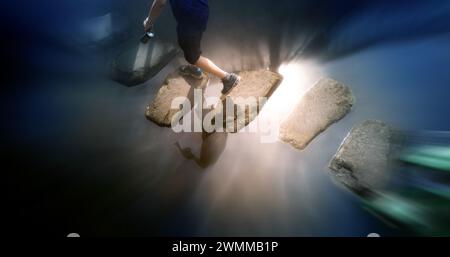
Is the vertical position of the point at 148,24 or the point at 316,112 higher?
the point at 148,24

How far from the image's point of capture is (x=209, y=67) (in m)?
1.96

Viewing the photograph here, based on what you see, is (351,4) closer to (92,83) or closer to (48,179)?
(92,83)

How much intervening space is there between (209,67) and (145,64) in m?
0.54

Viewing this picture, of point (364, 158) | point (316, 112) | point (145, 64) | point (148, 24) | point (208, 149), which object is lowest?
point (364, 158)

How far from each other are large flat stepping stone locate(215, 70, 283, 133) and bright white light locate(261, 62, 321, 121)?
4 cm

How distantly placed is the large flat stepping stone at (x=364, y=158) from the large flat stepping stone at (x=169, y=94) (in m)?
0.97

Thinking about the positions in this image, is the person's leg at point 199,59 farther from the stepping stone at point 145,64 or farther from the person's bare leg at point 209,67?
the stepping stone at point 145,64

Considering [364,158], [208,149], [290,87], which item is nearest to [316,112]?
[290,87]

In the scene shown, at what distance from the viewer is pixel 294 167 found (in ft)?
5.76

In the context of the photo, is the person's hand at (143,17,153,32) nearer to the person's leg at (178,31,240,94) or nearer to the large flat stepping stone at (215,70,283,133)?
the person's leg at (178,31,240,94)

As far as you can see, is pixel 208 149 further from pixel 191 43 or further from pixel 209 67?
pixel 191 43

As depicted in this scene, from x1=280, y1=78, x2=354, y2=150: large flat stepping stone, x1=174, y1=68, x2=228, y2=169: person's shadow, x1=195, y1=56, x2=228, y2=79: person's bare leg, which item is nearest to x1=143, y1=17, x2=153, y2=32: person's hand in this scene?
x1=195, y1=56, x2=228, y2=79: person's bare leg

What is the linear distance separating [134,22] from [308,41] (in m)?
1.25
